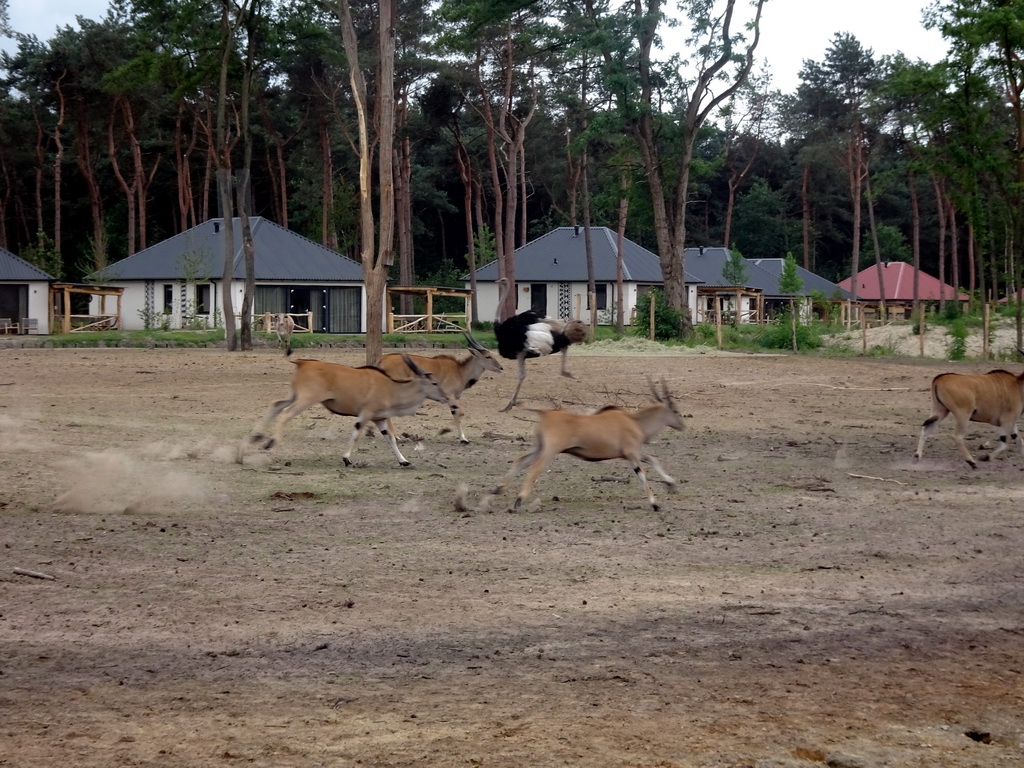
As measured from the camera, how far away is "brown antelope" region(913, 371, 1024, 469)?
14.2 metres

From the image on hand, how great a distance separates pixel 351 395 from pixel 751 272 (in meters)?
73.6

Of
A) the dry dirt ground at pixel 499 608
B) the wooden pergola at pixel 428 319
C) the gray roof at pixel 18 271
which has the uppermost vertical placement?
the gray roof at pixel 18 271

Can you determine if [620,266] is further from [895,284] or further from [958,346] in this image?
[895,284]

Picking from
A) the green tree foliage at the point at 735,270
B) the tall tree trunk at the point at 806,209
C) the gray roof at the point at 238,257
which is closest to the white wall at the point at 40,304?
the gray roof at the point at 238,257

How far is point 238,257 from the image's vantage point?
56562 millimetres

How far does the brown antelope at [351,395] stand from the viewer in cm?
1391

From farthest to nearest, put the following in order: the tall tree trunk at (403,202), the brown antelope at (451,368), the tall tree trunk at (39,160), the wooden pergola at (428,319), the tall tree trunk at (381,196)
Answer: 1. the tall tree trunk at (39,160)
2. the tall tree trunk at (403,202)
3. the wooden pergola at (428,319)
4. the tall tree trunk at (381,196)
5. the brown antelope at (451,368)

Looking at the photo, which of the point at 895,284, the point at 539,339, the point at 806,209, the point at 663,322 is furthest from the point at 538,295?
the point at 539,339

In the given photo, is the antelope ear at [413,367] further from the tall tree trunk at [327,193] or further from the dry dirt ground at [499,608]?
the tall tree trunk at [327,193]

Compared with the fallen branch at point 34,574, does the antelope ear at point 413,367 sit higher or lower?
higher

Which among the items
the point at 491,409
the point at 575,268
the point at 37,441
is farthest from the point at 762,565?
the point at 575,268

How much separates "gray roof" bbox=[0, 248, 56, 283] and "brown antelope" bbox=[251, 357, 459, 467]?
4490 centimetres

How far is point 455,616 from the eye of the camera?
7352 mm

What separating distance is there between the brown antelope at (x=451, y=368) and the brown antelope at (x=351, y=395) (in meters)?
0.67
